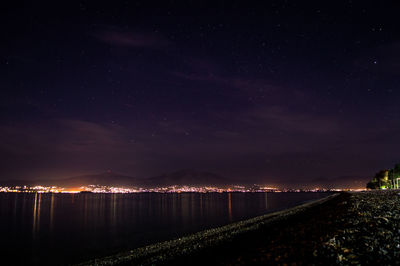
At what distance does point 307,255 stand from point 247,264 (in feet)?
7.24

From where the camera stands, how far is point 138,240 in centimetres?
3419

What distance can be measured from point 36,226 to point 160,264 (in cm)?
4395

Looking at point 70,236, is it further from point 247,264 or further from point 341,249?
point 341,249

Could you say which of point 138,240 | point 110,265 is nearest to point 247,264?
point 110,265

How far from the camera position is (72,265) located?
895 inches

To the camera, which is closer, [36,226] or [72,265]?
[72,265]

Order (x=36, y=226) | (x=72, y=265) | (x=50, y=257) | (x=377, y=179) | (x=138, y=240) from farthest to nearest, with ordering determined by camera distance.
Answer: (x=377, y=179) < (x=36, y=226) < (x=138, y=240) < (x=50, y=257) < (x=72, y=265)

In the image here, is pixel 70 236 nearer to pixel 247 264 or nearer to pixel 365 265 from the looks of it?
pixel 247 264

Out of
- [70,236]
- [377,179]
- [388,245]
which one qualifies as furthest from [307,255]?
[377,179]

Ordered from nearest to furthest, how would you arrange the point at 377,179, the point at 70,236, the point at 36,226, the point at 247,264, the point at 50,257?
the point at 247,264
the point at 50,257
the point at 70,236
the point at 36,226
the point at 377,179

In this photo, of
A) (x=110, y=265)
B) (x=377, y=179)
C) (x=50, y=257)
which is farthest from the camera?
(x=377, y=179)

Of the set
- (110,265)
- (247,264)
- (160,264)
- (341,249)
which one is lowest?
(110,265)

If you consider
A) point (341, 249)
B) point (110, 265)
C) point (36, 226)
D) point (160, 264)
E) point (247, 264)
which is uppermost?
point (341, 249)

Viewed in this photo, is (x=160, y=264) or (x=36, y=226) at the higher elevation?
(x=160, y=264)
